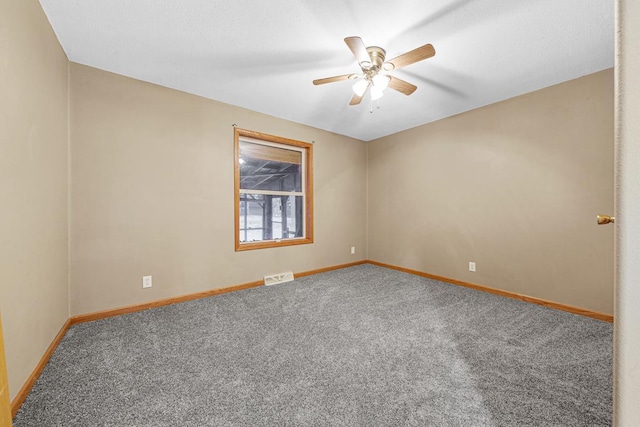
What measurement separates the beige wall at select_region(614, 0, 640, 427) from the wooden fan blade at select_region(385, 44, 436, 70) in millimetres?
1367

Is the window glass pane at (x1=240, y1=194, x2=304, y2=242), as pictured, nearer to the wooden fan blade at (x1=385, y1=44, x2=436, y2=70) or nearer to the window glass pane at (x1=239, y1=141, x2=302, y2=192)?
the window glass pane at (x1=239, y1=141, x2=302, y2=192)

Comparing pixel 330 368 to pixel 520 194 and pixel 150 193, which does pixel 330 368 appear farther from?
pixel 520 194

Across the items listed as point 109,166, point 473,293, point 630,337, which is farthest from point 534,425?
point 109,166

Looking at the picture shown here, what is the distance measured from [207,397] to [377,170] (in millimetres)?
4002

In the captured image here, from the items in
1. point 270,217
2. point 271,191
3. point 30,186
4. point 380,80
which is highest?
point 380,80

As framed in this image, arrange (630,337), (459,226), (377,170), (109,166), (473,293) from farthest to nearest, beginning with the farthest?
1. (377,170)
2. (459,226)
3. (473,293)
4. (109,166)
5. (630,337)

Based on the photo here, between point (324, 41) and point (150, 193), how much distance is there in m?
2.24

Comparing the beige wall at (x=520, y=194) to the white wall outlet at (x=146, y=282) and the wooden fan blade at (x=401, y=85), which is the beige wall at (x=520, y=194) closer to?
the wooden fan blade at (x=401, y=85)

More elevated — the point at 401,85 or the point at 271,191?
the point at 401,85

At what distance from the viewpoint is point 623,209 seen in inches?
20.1

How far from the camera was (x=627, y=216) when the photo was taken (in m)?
0.51

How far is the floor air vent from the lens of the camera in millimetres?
3528

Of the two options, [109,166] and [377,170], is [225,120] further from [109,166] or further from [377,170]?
[377,170]

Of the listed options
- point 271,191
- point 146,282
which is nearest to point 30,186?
point 146,282
